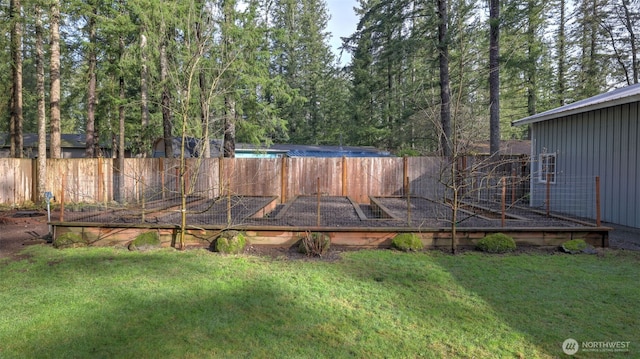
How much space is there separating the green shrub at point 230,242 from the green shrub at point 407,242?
2.50m

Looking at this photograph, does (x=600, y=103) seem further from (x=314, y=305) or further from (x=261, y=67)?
(x=261, y=67)

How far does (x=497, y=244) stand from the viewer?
5.86 m

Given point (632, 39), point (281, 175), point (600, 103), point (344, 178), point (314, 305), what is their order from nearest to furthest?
point (314, 305), point (600, 103), point (281, 175), point (344, 178), point (632, 39)

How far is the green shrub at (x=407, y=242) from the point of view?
5945 millimetres

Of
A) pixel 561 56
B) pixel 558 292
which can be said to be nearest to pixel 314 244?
pixel 558 292

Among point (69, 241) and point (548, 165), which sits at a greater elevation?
point (548, 165)

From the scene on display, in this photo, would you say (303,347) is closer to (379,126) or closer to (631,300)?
(631,300)

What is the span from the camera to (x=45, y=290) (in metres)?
4.18

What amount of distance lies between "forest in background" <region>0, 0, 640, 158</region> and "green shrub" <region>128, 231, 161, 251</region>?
1938 mm

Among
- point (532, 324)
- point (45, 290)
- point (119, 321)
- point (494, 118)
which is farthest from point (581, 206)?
point (45, 290)

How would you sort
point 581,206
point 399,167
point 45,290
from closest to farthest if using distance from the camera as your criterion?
1. point 45,290
2. point 581,206
3. point 399,167

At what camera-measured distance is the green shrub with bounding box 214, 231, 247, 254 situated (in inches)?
230

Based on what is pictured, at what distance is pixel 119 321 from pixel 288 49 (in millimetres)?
32925

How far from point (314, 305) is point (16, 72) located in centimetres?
1657
